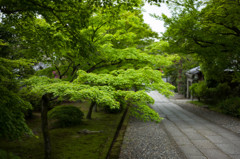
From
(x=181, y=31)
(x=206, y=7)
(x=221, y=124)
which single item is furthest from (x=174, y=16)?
(x=221, y=124)

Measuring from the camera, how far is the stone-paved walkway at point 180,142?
20.2ft

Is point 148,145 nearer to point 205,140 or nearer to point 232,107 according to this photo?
point 205,140

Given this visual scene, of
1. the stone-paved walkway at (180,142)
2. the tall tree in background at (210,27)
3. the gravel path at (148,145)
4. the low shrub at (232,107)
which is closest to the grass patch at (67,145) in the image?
the gravel path at (148,145)

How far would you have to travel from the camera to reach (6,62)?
4535mm

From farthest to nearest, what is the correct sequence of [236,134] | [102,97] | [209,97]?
[209,97] < [236,134] < [102,97]

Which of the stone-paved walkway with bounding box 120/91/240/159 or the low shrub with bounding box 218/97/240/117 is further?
the low shrub with bounding box 218/97/240/117

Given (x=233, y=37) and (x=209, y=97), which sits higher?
(x=233, y=37)

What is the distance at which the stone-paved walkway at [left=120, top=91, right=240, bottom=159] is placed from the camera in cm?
615

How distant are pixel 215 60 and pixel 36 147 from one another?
1424 cm

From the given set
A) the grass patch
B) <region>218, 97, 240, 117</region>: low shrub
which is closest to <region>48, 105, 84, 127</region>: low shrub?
the grass patch

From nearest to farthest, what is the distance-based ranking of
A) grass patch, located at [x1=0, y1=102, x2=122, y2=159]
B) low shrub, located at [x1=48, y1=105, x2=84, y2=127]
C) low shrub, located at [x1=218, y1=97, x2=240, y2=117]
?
grass patch, located at [x1=0, y1=102, x2=122, y2=159]
low shrub, located at [x1=48, y1=105, x2=84, y2=127]
low shrub, located at [x1=218, y1=97, x2=240, y2=117]

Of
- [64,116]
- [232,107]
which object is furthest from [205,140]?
[232,107]

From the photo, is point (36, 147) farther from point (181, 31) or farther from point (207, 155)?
point (181, 31)

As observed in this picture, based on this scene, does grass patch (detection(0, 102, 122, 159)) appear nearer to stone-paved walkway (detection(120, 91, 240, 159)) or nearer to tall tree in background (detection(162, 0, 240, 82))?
stone-paved walkway (detection(120, 91, 240, 159))
